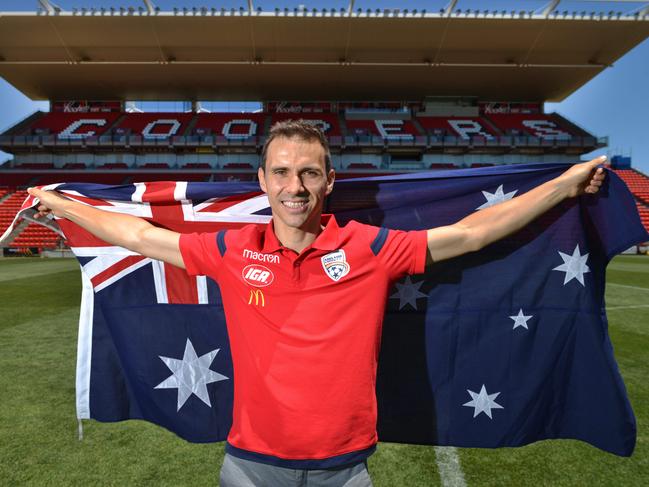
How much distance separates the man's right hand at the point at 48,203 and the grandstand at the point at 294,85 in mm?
22602

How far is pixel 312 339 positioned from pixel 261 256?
0.38 meters

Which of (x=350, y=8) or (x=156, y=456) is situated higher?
(x=350, y=8)

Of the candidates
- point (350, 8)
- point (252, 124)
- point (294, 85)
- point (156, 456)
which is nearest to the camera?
point (156, 456)

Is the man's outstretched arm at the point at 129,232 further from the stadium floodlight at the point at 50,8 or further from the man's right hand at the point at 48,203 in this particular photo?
the stadium floodlight at the point at 50,8

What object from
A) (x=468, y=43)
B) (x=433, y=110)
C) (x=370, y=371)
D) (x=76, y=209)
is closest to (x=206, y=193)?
(x=76, y=209)

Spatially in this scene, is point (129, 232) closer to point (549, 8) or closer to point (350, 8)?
point (350, 8)

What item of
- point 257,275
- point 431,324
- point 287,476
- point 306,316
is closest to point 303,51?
point 431,324

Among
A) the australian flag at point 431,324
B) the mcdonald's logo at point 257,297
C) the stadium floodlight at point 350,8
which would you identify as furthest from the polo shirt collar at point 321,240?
the stadium floodlight at point 350,8

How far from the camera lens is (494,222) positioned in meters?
1.69

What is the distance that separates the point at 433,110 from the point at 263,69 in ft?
46.7

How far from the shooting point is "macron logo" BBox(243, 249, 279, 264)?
Result: 1554mm

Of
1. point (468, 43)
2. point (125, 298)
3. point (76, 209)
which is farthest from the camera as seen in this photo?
point (468, 43)

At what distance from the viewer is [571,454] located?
2865 mm

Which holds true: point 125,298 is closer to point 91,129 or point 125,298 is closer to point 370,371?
point 370,371
